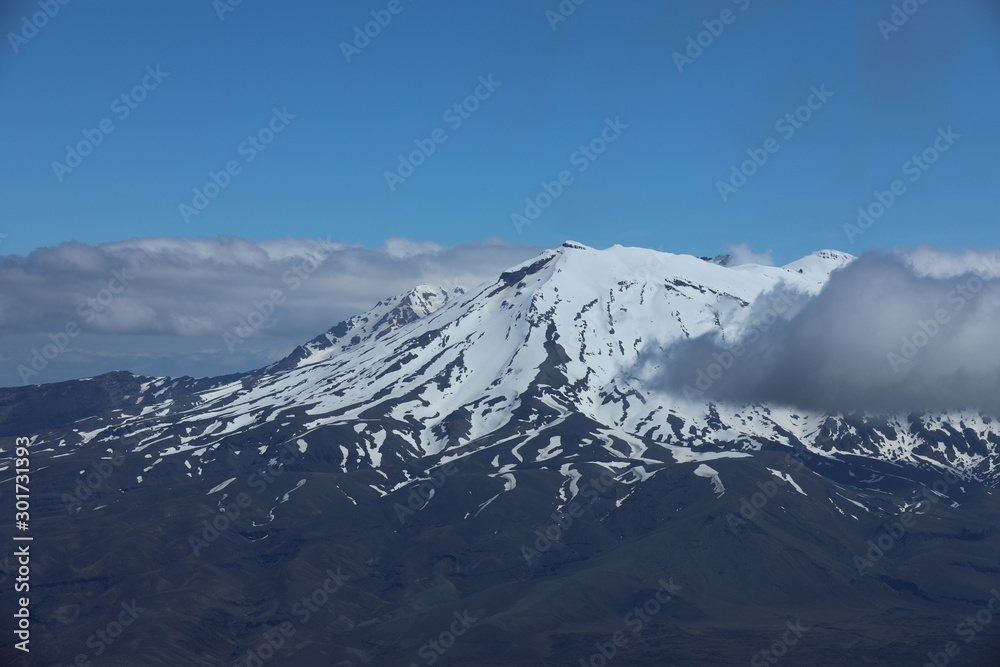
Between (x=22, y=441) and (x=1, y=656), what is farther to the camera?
(x=1, y=656)

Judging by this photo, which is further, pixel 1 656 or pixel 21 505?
pixel 1 656

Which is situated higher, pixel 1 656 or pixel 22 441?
pixel 22 441

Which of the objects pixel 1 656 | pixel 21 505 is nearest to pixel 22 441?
pixel 21 505

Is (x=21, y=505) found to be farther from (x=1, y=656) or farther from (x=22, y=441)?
(x=1, y=656)

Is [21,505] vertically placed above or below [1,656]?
above
